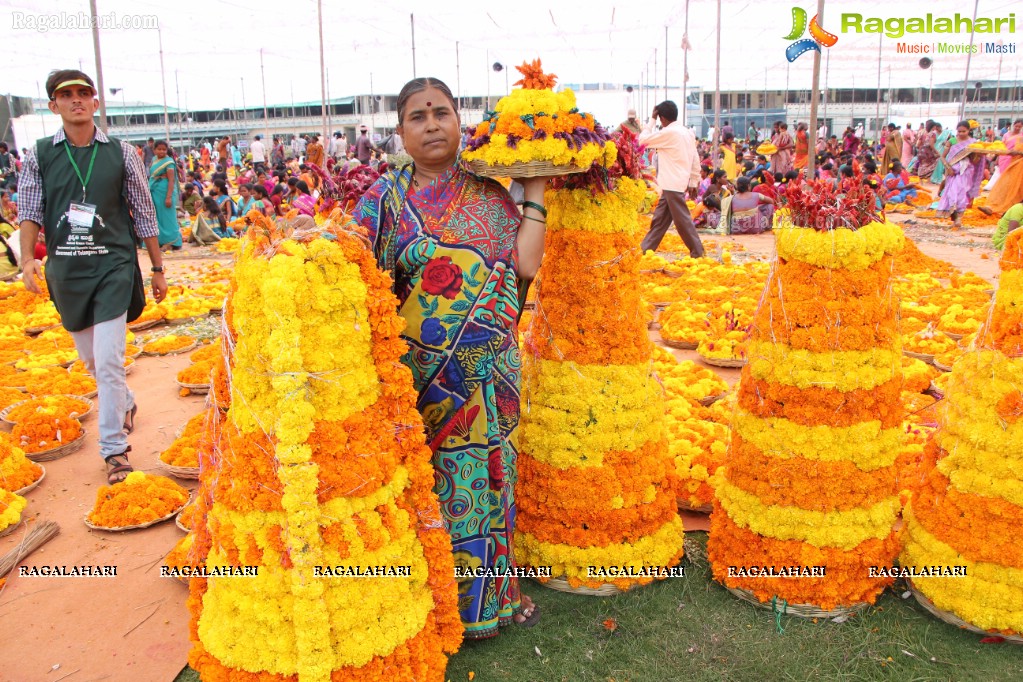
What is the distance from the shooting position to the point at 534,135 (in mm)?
2664

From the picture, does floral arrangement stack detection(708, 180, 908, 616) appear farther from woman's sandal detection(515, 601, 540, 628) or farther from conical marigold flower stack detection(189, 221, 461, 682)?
conical marigold flower stack detection(189, 221, 461, 682)

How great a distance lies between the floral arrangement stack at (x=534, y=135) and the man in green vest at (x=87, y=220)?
101 inches

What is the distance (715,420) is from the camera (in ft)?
16.8

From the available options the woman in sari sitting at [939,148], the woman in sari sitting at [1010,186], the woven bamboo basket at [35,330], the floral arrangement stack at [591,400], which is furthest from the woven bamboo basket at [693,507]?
the woman in sari sitting at [939,148]

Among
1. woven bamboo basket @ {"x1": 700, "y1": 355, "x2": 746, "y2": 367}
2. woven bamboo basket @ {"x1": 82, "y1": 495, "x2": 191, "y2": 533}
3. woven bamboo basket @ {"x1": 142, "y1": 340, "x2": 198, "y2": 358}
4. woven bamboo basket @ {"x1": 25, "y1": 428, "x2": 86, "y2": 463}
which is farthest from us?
woven bamboo basket @ {"x1": 142, "y1": 340, "x2": 198, "y2": 358}

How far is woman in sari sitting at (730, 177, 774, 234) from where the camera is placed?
14.3 meters

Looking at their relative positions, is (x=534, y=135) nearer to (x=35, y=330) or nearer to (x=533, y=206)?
(x=533, y=206)

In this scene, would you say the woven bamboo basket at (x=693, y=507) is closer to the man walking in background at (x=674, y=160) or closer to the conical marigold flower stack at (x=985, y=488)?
the conical marigold flower stack at (x=985, y=488)

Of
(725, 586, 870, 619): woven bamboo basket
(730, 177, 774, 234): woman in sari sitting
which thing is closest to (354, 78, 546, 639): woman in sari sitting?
(725, 586, 870, 619): woven bamboo basket

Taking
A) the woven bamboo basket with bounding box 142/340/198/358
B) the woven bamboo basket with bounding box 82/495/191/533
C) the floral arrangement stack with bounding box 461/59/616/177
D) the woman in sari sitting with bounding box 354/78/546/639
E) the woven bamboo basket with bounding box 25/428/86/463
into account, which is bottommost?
the woven bamboo basket with bounding box 82/495/191/533

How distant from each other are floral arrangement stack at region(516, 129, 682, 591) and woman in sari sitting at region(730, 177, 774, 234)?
470 inches

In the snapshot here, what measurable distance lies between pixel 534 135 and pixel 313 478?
1.40m

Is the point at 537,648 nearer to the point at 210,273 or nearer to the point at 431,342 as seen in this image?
the point at 431,342

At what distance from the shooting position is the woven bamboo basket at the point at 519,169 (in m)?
2.64
